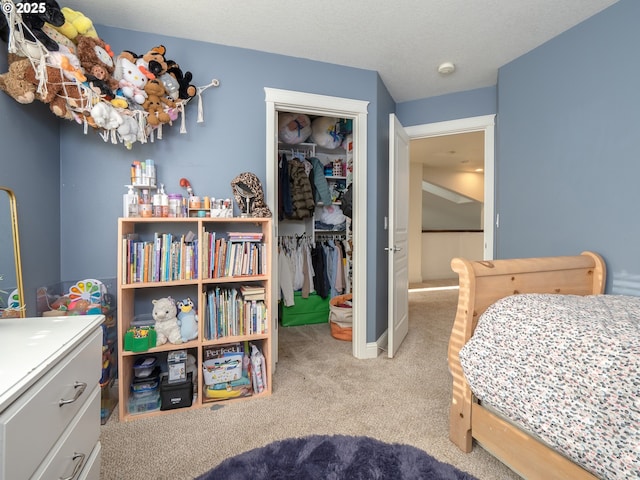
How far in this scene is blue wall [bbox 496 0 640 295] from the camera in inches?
67.5

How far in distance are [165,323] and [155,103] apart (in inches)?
51.9

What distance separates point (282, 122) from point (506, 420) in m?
2.89

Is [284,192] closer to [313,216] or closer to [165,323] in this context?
[313,216]

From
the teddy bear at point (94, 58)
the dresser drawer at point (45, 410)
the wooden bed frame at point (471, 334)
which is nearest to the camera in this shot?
the dresser drawer at point (45, 410)

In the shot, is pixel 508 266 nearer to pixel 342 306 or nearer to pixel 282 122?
pixel 342 306

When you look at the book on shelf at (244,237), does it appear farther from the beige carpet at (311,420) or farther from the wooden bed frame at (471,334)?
the wooden bed frame at (471,334)

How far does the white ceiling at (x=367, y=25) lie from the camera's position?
5.77ft

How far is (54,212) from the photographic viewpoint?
1.85 m

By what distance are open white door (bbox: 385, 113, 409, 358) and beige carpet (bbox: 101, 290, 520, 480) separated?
0.29 meters

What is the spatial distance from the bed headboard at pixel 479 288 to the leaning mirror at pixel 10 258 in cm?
194

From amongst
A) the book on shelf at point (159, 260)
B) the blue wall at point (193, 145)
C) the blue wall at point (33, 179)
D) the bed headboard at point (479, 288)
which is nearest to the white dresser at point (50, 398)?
the book on shelf at point (159, 260)

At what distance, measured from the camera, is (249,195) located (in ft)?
6.54

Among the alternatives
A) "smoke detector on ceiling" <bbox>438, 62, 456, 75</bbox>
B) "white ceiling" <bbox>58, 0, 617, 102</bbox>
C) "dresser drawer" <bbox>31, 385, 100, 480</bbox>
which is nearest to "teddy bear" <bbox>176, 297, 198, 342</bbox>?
"dresser drawer" <bbox>31, 385, 100, 480</bbox>

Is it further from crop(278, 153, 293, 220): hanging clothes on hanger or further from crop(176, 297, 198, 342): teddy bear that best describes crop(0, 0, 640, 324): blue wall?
crop(278, 153, 293, 220): hanging clothes on hanger
